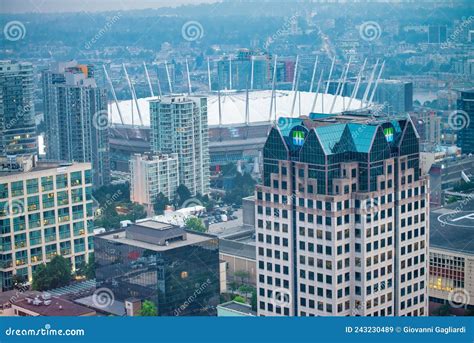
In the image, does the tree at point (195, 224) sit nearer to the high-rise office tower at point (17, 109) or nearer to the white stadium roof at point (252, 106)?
the high-rise office tower at point (17, 109)

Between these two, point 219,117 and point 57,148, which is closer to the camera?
point 57,148

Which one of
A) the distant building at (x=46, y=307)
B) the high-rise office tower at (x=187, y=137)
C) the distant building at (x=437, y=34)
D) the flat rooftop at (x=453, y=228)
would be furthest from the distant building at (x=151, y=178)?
the distant building at (x=437, y=34)

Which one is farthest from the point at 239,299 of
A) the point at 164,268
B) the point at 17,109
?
the point at 17,109

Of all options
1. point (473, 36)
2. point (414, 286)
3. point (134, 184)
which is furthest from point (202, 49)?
point (414, 286)

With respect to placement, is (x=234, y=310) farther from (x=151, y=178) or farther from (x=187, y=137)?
(x=187, y=137)

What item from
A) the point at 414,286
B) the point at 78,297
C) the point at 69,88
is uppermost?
the point at 69,88

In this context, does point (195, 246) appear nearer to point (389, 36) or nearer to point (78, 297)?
point (78, 297)
